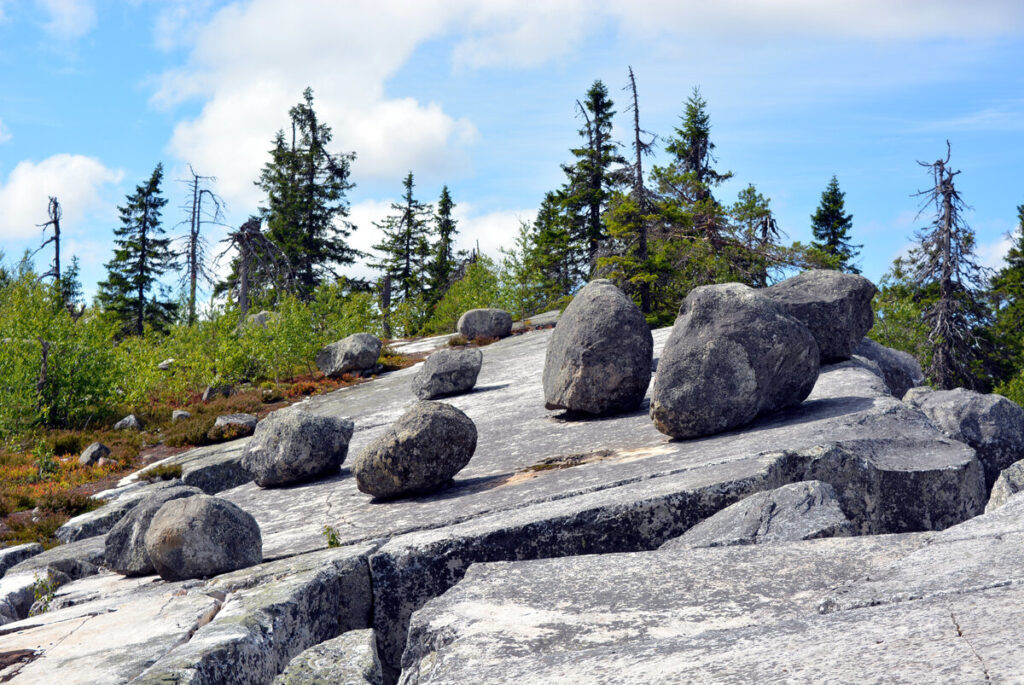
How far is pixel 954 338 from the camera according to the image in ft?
88.7

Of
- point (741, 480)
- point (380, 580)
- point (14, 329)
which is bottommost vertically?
point (380, 580)

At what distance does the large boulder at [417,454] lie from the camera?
8586 millimetres

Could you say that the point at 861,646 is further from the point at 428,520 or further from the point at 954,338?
the point at 954,338

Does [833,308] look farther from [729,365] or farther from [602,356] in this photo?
[602,356]

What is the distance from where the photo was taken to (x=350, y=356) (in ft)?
77.5

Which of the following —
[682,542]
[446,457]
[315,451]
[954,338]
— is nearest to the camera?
[682,542]

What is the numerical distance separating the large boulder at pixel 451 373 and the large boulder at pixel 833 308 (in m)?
6.06

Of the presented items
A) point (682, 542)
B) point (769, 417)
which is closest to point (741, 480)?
point (682, 542)

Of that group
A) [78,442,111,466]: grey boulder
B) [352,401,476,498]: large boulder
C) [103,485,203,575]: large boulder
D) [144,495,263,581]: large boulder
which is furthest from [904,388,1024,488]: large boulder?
[78,442,111,466]: grey boulder

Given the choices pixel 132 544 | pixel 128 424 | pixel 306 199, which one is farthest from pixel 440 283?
pixel 132 544

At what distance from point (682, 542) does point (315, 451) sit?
20.5ft

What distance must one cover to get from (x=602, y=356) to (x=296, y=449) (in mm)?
4348

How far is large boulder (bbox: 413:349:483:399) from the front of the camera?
50.7 ft

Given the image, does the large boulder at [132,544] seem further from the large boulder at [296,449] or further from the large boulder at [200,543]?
the large boulder at [296,449]
